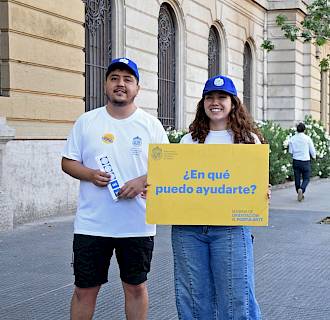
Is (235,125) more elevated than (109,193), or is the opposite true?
(235,125)

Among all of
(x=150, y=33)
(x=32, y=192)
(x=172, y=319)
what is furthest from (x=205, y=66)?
(x=172, y=319)

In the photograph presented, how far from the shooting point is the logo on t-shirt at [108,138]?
4.24 metres

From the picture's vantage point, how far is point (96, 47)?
580 inches

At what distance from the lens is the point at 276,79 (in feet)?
89.7

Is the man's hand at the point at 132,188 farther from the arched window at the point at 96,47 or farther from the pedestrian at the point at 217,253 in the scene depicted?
the arched window at the point at 96,47

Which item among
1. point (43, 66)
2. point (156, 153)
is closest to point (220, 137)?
point (156, 153)

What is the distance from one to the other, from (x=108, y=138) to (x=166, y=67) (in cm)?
1435

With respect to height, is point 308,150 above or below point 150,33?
below

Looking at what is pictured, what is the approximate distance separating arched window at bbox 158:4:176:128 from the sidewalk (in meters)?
7.09

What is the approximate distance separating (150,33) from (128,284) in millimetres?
12827

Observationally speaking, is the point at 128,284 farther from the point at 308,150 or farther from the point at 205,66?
the point at 205,66

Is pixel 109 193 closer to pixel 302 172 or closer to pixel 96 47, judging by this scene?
pixel 96 47

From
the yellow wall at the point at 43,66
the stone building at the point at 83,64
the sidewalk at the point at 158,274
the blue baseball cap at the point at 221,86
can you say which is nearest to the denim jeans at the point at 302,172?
the stone building at the point at 83,64

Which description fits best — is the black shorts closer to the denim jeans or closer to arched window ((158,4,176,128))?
the denim jeans
